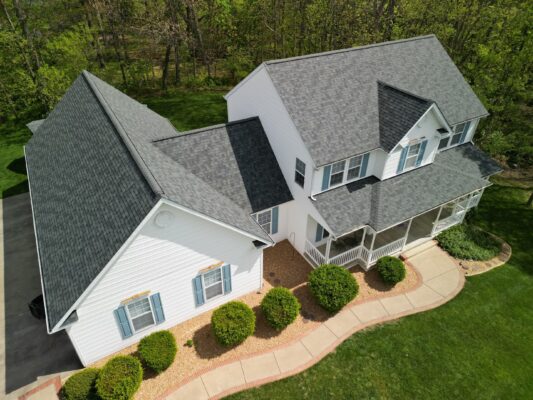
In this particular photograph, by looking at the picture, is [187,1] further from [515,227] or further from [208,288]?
[515,227]

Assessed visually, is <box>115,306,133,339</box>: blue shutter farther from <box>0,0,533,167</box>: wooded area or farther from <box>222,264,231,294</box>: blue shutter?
<box>0,0,533,167</box>: wooded area

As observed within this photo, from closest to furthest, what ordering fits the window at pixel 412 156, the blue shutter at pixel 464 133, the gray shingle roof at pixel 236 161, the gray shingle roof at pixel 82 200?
the gray shingle roof at pixel 82 200
the gray shingle roof at pixel 236 161
the window at pixel 412 156
the blue shutter at pixel 464 133

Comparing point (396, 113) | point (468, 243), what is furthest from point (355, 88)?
point (468, 243)

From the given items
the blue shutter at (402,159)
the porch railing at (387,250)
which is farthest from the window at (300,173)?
the blue shutter at (402,159)

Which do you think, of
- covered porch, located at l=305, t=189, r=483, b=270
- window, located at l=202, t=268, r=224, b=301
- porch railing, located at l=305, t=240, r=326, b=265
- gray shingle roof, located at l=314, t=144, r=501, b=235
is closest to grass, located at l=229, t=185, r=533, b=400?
covered porch, located at l=305, t=189, r=483, b=270

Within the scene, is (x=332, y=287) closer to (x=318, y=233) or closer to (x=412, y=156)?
(x=318, y=233)

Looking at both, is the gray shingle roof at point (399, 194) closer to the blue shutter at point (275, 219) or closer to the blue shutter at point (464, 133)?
the blue shutter at point (464, 133)
